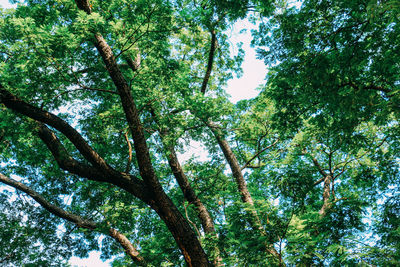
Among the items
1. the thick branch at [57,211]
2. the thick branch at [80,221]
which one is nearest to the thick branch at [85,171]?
the thick branch at [80,221]

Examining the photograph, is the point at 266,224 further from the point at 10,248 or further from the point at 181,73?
the point at 10,248

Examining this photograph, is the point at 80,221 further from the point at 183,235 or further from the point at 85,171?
the point at 183,235

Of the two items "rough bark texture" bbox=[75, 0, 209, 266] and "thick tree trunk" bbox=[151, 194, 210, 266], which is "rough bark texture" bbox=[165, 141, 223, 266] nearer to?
"rough bark texture" bbox=[75, 0, 209, 266]

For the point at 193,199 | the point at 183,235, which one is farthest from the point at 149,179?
the point at 193,199

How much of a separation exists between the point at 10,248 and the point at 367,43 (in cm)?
1499

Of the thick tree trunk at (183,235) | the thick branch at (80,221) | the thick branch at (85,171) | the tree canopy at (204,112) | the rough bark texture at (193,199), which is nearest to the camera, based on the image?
the tree canopy at (204,112)

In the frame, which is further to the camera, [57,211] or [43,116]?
[57,211]

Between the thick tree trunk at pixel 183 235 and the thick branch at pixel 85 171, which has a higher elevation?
the thick branch at pixel 85 171

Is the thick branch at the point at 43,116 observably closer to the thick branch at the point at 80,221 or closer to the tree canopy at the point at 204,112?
the tree canopy at the point at 204,112

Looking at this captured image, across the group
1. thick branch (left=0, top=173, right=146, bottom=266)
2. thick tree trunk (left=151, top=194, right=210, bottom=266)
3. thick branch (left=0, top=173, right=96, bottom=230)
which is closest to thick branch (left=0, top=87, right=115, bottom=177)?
thick tree trunk (left=151, top=194, right=210, bottom=266)

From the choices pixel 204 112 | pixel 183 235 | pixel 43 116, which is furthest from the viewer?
pixel 204 112

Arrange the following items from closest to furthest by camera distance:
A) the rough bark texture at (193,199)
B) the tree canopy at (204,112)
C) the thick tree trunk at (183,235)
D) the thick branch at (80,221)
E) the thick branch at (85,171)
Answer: the tree canopy at (204,112), the thick tree trunk at (183,235), the thick branch at (85,171), the rough bark texture at (193,199), the thick branch at (80,221)

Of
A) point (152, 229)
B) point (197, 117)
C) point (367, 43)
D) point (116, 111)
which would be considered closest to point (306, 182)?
point (367, 43)

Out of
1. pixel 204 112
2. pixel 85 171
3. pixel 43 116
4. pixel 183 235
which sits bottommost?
pixel 183 235
